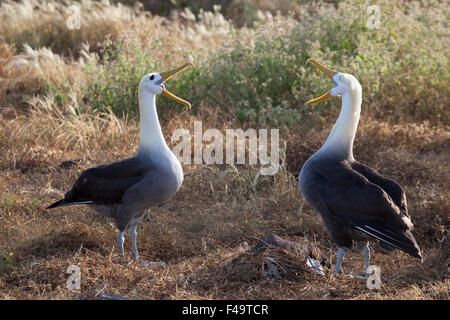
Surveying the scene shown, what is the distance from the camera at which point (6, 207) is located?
5234 mm

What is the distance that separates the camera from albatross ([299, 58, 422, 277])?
12.5ft

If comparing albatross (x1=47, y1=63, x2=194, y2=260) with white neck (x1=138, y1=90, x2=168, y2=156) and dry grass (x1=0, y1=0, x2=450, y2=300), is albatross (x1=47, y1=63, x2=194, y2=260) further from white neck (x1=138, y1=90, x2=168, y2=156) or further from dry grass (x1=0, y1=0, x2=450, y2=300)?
dry grass (x1=0, y1=0, x2=450, y2=300)

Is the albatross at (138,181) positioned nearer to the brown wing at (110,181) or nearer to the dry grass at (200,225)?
the brown wing at (110,181)

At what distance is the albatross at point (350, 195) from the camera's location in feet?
12.5

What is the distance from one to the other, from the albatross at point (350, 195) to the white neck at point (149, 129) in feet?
3.68

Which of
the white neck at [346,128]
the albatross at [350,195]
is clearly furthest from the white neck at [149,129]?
the white neck at [346,128]

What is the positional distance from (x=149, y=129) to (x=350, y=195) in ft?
5.27

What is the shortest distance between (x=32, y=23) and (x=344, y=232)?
8.89 metres

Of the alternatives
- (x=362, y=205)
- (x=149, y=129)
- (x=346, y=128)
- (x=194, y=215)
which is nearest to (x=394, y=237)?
(x=362, y=205)

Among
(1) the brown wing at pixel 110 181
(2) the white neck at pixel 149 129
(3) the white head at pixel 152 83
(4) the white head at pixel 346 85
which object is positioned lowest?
(1) the brown wing at pixel 110 181

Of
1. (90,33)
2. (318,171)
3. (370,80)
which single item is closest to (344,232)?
(318,171)

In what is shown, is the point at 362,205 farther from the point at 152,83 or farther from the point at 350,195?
the point at 152,83

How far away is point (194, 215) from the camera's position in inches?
211

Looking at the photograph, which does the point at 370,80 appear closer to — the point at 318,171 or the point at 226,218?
the point at 226,218
